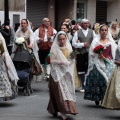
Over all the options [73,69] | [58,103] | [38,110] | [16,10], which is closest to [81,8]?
[16,10]

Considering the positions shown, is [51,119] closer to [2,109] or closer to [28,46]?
[2,109]

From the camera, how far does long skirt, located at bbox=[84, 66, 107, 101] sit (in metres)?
9.52

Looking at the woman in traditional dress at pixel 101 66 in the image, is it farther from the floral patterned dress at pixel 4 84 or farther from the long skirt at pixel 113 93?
the floral patterned dress at pixel 4 84

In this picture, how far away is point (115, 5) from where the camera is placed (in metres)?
28.3

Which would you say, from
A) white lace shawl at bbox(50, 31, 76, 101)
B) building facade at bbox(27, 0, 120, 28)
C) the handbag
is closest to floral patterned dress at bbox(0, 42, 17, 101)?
white lace shawl at bbox(50, 31, 76, 101)

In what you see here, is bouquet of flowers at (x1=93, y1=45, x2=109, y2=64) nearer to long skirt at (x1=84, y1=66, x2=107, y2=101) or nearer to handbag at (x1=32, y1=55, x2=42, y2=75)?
long skirt at (x1=84, y1=66, x2=107, y2=101)

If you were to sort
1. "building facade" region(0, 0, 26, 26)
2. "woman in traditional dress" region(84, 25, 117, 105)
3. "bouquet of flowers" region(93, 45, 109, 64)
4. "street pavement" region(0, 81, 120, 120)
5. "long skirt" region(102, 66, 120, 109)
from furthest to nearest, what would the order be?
"building facade" region(0, 0, 26, 26)
"woman in traditional dress" region(84, 25, 117, 105)
"bouquet of flowers" region(93, 45, 109, 64)
"street pavement" region(0, 81, 120, 120)
"long skirt" region(102, 66, 120, 109)

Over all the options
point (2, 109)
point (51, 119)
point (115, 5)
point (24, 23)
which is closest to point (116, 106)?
point (51, 119)

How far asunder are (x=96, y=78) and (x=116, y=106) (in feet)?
4.21

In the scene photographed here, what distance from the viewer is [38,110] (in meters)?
9.23

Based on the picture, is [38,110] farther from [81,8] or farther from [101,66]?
[81,8]

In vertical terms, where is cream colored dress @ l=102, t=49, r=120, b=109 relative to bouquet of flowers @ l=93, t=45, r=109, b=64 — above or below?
below

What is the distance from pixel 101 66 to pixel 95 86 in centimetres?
46

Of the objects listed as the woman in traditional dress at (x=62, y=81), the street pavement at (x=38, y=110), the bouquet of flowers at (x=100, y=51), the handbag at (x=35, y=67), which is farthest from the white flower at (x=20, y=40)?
the woman in traditional dress at (x=62, y=81)
